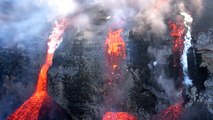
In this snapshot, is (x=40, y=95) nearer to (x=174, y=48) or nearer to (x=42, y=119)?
(x=42, y=119)

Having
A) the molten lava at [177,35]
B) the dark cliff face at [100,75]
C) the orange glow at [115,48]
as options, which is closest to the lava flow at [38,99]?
the dark cliff face at [100,75]

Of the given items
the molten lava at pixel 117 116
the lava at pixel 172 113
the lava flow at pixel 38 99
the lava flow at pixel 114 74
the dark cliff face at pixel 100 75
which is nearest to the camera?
the lava at pixel 172 113

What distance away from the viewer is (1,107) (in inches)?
827

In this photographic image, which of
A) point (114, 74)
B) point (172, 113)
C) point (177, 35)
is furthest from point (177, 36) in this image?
point (172, 113)

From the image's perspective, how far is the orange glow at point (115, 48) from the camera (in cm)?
2025

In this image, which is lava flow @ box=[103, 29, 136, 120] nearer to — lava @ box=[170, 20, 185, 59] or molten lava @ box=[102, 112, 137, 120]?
molten lava @ box=[102, 112, 137, 120]

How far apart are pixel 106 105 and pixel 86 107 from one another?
107 cm

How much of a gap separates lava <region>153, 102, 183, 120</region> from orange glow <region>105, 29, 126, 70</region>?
3.52 metres

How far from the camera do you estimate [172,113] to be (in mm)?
19016

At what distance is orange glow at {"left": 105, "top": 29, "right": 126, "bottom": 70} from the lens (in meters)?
20.2

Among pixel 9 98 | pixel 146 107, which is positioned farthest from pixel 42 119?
pixel 146 107

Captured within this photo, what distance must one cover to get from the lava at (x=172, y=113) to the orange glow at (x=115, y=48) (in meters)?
3.52


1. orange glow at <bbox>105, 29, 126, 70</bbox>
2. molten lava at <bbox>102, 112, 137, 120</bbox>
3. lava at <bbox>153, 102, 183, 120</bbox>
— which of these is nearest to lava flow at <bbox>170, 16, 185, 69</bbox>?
lava at <bbox>153, 102, 183, 120</bbox>

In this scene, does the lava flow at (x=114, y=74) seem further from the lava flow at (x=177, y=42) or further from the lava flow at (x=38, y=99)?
the lava flow at (x=38, y=99)
